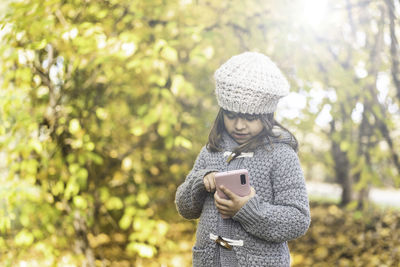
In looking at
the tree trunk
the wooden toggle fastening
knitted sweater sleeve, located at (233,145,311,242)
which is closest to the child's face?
knitted sweater sleeve, located at (233,145,311,242)

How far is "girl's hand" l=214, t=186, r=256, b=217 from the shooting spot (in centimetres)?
155

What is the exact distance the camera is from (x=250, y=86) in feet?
5.37

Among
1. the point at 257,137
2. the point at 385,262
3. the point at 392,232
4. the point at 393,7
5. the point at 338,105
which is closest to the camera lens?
the point at 257,137

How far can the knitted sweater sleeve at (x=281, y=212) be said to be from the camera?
1546 mm

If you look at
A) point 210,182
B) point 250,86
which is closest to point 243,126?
point 250,86

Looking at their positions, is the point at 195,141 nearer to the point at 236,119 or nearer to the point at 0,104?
the point at 0,104

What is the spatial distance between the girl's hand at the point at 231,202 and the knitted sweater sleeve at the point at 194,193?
12 cm

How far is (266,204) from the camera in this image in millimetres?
1587

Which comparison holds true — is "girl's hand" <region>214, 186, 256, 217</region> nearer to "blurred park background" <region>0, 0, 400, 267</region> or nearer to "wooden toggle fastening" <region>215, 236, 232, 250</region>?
"wooden toggle fastening" <region>215, 236, 232, 250</region>

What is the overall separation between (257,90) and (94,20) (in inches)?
98.1

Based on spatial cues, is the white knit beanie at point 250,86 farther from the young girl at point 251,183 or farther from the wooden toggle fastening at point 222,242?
the wooden toggle fastening at point 222,242

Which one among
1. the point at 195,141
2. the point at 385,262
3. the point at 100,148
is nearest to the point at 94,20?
the point at 100,148

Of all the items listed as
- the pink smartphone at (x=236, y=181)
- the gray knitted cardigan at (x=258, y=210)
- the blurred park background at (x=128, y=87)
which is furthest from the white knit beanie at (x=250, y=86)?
the blurred park background at (x=128, y=87)

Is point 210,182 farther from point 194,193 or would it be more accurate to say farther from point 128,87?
point 128,87
